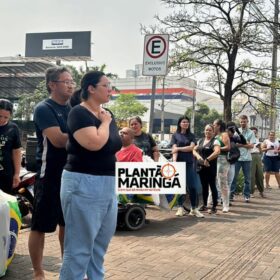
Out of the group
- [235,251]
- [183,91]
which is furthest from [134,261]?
[183,91]

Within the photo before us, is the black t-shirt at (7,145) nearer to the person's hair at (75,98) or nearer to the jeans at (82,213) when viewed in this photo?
the person's hair at (75,98)

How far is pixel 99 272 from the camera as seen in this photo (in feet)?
11.2

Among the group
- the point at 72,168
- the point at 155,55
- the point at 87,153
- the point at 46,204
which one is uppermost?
the point at 155,55

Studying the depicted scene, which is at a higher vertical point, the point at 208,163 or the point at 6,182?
the point at 208,163

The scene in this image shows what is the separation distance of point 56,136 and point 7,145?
169 cm

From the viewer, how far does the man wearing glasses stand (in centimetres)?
384

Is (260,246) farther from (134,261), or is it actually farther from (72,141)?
(72,141)

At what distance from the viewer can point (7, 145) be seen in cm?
525

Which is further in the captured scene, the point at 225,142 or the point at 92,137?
the point at 225,142

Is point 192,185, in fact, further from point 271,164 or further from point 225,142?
point 271,164

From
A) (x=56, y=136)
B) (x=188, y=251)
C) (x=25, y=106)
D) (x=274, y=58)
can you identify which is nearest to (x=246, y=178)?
(x=274, y=58)

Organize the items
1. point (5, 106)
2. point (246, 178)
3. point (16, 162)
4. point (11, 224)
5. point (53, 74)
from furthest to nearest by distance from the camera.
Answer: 1. point (246, 178)
2. point (16, 162)
3. point (5, 106)
4. point (11, 224)
5. point (53, 74)

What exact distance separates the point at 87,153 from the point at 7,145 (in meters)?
2.46

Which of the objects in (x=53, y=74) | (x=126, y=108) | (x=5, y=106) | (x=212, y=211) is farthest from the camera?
(x=126, y=108)
